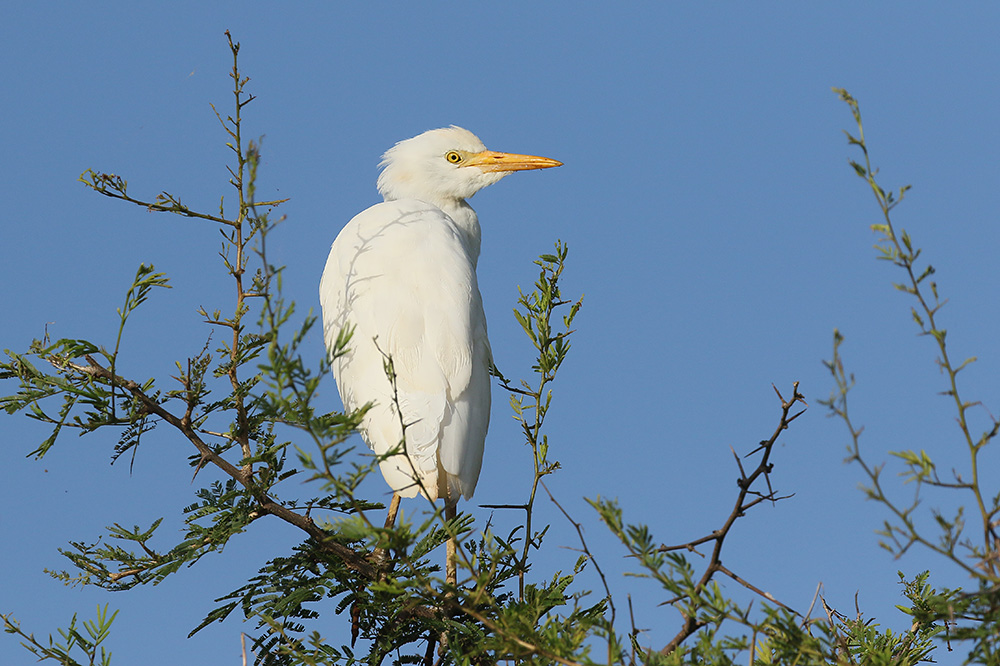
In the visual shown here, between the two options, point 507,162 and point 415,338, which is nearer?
point 415,338

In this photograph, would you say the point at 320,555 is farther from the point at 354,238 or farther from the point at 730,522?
the point at 354,238

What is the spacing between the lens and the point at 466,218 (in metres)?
6.36

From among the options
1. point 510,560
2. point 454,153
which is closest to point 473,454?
point 510,560

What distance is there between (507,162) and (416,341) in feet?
7.91

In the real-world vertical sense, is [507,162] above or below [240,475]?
above

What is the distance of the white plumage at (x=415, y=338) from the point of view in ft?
13.4

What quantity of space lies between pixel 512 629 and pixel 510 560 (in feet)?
3.24

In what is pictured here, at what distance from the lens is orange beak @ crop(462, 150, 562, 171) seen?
6.32 m

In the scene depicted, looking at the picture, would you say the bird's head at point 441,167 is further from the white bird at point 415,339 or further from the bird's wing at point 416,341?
the bird's wing at point 416,341

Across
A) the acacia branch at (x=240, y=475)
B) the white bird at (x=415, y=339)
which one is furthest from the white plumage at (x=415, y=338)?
the acacia branch at (x=240, y=475)

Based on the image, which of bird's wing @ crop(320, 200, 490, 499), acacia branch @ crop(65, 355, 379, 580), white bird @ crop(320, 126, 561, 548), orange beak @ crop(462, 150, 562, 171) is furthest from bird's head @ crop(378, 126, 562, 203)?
acacia branch @ crop(65, 355, 379, 580)

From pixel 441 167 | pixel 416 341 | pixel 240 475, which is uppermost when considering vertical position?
pixel 441 167

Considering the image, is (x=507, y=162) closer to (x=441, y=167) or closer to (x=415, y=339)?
(x=441, y=167)

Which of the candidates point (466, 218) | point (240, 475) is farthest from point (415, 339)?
point (466, 218)
